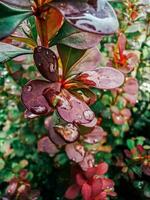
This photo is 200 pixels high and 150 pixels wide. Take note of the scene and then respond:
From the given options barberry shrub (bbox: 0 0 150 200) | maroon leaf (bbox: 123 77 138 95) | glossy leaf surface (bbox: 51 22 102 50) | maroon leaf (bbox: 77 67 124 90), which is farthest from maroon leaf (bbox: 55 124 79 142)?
maroon leaf (bbox: 123 77 138 95)

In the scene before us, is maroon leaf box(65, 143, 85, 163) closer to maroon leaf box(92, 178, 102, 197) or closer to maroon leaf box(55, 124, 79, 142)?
maroon leaf box(92, 178, 102, 197)

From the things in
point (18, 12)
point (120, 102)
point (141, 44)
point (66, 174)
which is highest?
point (18, 12)

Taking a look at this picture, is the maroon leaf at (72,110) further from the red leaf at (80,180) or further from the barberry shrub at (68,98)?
the red leaf at (80,180)

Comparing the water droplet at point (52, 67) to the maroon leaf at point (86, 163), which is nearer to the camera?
the water droplet at point (52, 67)

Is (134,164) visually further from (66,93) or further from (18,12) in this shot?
(18,12)

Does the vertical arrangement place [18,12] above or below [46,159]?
above

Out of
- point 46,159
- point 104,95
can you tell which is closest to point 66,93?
point 104,95

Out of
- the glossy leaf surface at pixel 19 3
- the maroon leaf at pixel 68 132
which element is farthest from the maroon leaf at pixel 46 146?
the glossy leaf surface at pixel 19 3

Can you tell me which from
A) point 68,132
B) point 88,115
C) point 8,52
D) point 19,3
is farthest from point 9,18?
point 68,132
